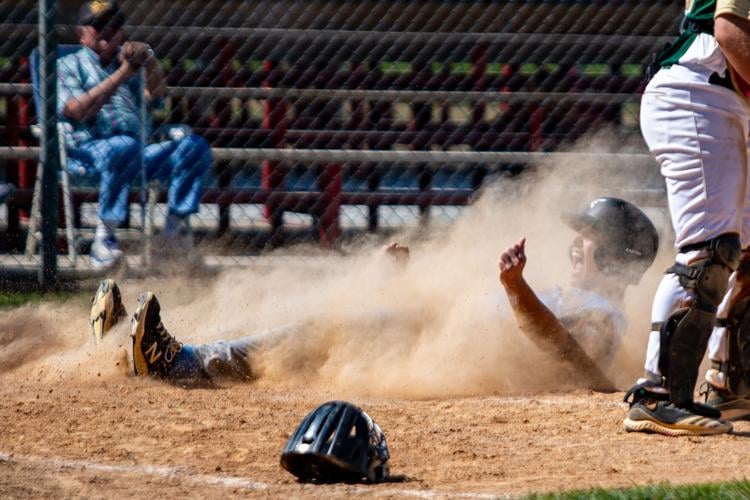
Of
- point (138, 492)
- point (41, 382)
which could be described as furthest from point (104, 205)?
point (138, 492)

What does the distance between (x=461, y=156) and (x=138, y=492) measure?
212 inches

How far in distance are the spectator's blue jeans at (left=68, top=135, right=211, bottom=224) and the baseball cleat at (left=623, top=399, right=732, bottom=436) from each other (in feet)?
15.8

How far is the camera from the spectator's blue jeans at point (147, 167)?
8.56 metres

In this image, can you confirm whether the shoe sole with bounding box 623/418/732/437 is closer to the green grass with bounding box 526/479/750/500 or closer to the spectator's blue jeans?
the green grass with bounding box 526/479/750/500

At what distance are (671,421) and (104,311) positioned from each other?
267 centimetres

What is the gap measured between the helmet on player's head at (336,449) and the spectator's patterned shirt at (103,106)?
5.35 meters

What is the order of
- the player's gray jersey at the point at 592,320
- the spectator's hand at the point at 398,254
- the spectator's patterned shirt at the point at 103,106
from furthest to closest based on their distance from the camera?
1. the spectator's patterned shirt at the point at 103,106
2. the spectator's hand at the point at 398,254
3. the player's gray jersey at the point at 592,320

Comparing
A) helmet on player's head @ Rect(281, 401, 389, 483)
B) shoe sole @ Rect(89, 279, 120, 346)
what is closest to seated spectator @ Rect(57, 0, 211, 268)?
shoe sole @ Rect(89, 279, 120, 346)

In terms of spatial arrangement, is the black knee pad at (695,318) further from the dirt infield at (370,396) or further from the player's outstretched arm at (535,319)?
the player's outstretched arm at (535,319)

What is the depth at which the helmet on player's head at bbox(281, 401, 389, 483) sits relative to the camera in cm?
364

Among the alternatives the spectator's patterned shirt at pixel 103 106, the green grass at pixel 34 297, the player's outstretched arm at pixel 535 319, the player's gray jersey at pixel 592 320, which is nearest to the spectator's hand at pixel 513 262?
the player's outstretched arm at pixel 535 319

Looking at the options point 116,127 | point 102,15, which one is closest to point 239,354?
point 116,127

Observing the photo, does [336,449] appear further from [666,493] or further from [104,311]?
[104,311]

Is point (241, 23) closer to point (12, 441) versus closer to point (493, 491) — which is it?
point (12, 441)
